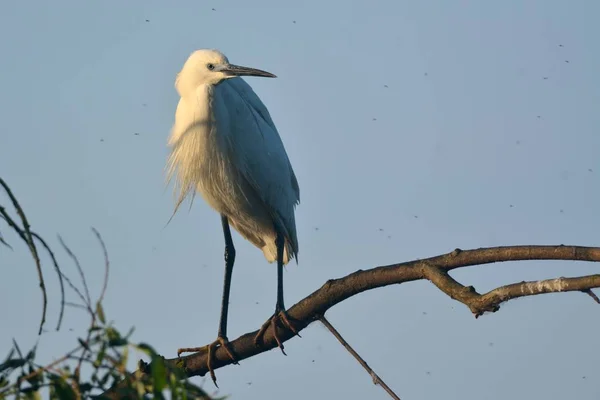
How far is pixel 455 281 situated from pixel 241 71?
2.60 m

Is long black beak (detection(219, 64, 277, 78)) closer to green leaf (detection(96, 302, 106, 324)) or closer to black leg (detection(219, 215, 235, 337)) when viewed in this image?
black leg (detection(219, 215, 235, 337))

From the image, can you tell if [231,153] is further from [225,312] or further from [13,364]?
[13,364]

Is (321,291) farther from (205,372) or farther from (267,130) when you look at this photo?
(267,130)

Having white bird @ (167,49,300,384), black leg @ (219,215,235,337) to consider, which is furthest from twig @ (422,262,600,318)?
black leg @ (219,215,235,337)

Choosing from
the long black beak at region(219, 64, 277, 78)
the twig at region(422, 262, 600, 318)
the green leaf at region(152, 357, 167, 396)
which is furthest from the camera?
the long black beak at region(219, 64, 277, 78)

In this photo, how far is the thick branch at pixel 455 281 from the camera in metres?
3.40

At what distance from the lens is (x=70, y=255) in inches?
90.1

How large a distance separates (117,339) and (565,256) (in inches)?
77.0

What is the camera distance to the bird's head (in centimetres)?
593

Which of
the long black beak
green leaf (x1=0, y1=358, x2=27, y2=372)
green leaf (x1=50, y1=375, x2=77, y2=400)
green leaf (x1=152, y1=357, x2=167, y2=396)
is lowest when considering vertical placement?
green leaf (x1=152, y1=357, x2=167, y2=396)

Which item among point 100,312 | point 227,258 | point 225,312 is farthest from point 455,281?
point 227,258

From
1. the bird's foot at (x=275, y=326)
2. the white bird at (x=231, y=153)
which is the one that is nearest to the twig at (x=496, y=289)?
the bird's foot at (x=275, y=326)

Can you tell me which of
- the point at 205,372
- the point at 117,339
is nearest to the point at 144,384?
the point at 117,339

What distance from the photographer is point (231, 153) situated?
20.1 ft
